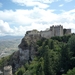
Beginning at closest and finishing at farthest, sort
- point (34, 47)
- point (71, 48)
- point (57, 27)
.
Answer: point (71, 48), point (34, 47), point (57, 27)

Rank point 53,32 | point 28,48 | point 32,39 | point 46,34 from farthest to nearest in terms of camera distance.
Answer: point 53,32 → point 46,34 → point 32,39 → point 28,48

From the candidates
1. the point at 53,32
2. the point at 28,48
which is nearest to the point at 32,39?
the point at 28,48

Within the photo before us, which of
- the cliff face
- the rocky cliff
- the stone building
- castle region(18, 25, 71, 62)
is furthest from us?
the stone building

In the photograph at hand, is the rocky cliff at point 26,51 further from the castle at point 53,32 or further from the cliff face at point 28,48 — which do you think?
the castle at point 53,32

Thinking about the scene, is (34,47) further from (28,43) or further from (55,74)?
(55,74)

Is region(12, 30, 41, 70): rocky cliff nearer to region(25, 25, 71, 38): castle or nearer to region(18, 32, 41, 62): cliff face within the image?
region(18, 32, 41, 62): cliff face

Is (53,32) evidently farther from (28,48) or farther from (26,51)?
(26,51)

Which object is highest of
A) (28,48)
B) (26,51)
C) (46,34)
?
(46,34)

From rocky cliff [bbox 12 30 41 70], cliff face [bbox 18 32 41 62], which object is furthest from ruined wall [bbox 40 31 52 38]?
cliff face [bbox 18 32 41 62]

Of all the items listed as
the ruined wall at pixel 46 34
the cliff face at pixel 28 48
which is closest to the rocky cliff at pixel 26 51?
the cliff face at pixel 28 48

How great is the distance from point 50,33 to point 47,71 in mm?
30317

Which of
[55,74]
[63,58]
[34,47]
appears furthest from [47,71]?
[34,47]

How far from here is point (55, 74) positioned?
1752 inches

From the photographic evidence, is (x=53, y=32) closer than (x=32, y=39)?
No
